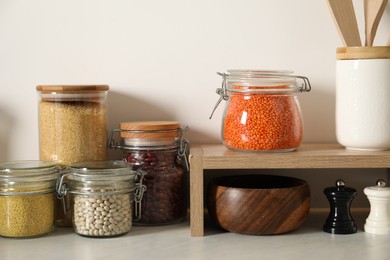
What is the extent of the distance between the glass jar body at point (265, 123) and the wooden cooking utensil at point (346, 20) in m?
0.16

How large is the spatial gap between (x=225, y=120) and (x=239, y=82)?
77 millimetres

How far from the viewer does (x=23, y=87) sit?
123cm

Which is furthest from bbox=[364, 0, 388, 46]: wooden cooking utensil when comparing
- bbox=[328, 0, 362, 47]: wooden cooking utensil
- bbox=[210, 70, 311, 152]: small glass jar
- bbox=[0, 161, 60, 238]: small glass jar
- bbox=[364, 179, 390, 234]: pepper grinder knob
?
bbox=[0, 161, 60, 238]: small glass jar

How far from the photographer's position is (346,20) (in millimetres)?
1110

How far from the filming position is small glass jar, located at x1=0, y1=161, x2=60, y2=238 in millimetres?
1025

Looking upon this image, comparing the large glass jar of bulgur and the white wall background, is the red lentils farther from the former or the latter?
the large glass jar of bulgur

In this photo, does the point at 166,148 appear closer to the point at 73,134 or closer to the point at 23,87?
the point at 73,134

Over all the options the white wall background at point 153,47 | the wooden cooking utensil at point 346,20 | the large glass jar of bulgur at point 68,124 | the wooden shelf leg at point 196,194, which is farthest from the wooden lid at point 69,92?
the wooden cooking utensil at point 346,20

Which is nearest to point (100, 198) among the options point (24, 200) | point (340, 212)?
point (24, 200)

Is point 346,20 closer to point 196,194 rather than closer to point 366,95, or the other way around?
point 366,95

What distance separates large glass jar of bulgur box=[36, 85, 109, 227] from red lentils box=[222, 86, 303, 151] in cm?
26

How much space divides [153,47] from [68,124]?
0.82ft

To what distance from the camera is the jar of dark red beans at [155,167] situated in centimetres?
112

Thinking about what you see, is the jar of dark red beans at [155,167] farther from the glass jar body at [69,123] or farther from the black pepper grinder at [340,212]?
the black pepper grinder at [340,212]
